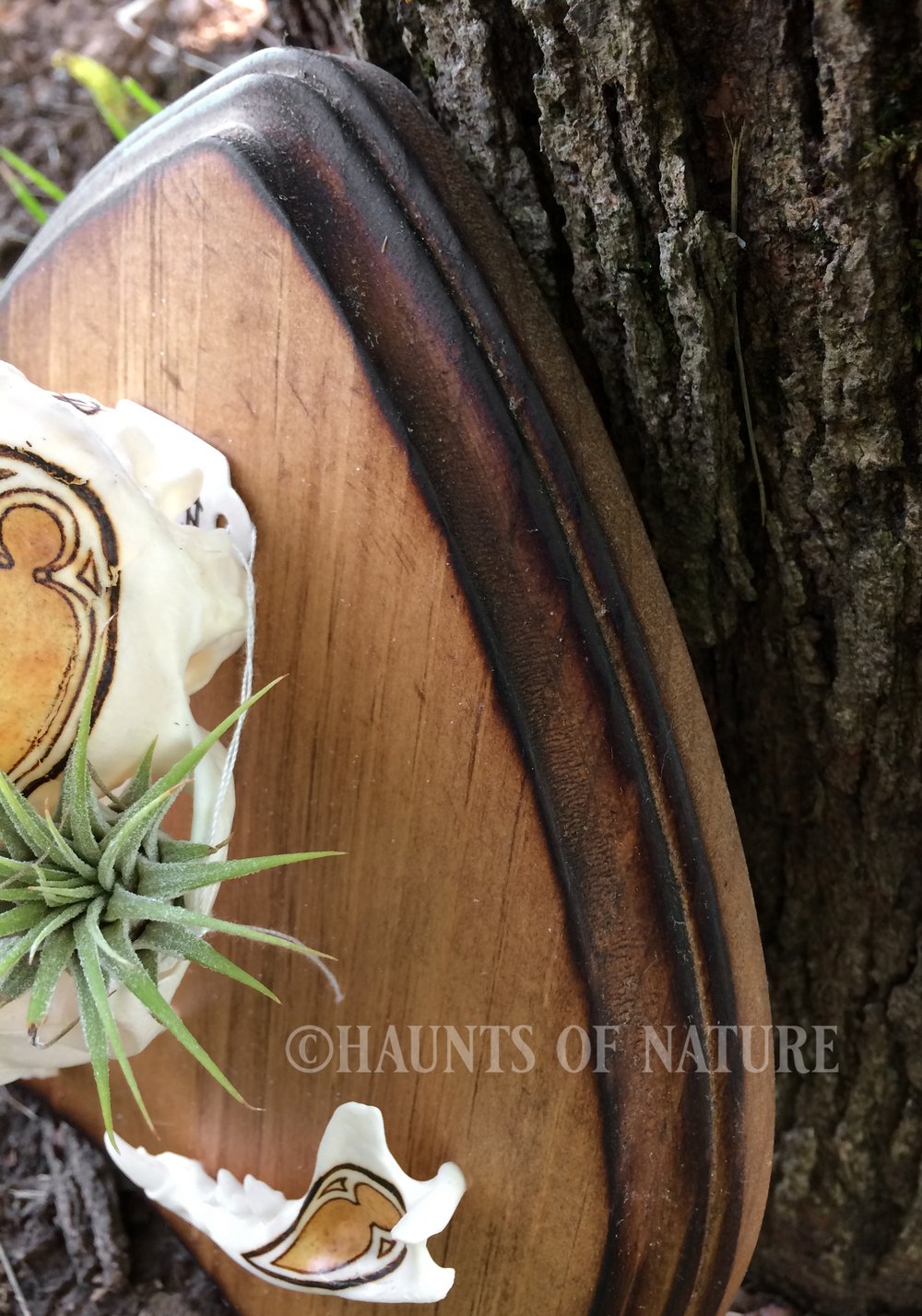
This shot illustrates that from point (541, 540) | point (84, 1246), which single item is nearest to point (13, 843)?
point (541, 540)

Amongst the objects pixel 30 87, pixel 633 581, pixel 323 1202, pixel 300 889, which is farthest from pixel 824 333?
pixel 30 87

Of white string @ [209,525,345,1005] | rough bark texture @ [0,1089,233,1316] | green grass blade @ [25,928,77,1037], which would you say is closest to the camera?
green grass blade @ [25,928,77,1037]

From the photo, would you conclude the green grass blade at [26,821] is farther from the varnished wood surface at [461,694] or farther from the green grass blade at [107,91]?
the green grass blade at [107,91]

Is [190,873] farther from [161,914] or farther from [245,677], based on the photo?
[245,677]

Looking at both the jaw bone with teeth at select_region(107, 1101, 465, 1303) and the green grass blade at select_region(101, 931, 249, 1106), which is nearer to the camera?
the green grass blade at select_region(101, 931, 249, 1106)

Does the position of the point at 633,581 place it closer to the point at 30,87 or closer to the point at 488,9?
the point at 488,9

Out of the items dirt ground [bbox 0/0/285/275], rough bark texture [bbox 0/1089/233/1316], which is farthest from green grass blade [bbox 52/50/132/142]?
rough bark texture [bbox 0/1089/233/1316]

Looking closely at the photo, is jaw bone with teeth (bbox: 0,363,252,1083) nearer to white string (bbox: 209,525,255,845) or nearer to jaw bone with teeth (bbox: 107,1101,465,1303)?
white string (bbox: 209,525,255,845)
